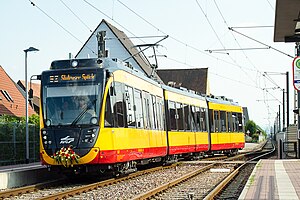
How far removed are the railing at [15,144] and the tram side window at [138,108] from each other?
9.50 meters

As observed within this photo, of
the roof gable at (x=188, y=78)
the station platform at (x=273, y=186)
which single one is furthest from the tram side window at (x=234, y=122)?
the roof gable at (x=188, y=78)

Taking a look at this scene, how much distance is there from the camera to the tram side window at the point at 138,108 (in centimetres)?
1985

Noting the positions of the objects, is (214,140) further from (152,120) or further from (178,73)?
(178,73)

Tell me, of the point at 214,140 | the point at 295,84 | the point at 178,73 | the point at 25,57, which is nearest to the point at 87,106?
the point at 295,84

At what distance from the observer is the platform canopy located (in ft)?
45.1

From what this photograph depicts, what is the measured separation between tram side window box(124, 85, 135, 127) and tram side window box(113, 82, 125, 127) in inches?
17.9

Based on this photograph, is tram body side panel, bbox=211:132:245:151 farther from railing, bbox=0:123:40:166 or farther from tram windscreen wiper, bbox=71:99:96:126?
tram windscreen wiper, bbox=71:99:96:126

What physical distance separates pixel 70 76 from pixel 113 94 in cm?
133

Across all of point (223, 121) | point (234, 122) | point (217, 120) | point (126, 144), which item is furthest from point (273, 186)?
point (234, 122)

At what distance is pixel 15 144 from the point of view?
1137 inches

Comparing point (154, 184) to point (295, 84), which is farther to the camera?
point (154, 184)

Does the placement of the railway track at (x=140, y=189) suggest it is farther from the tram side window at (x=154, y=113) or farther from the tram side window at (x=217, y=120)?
the tram side window at (x=217, y=120)

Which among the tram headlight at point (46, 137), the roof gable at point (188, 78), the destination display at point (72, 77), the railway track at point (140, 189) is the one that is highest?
the roof gable at point (188, 78)

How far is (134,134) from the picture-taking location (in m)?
19.2
